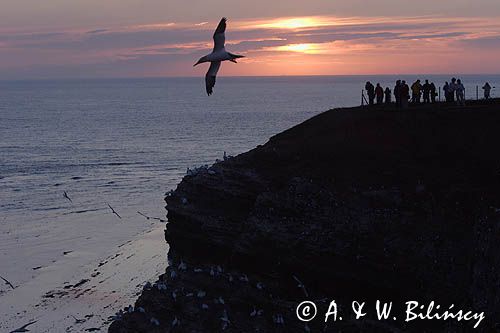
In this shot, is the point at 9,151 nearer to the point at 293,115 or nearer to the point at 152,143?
the point at 152,143

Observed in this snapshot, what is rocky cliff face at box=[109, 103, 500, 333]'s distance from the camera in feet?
95.3

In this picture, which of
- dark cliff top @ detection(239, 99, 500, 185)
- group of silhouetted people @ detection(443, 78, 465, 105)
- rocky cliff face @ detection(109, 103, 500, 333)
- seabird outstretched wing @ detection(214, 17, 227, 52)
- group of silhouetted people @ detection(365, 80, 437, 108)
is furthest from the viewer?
group of silhouetted people @ detection(365, 80, 437, 108)

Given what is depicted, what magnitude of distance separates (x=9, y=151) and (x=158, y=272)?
63743 millimetres

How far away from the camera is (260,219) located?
32.1 metres

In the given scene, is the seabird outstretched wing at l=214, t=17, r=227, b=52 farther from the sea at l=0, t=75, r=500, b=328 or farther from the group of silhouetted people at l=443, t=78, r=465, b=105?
the group of silhouetted people at l=443, t=78, r=465, b=105

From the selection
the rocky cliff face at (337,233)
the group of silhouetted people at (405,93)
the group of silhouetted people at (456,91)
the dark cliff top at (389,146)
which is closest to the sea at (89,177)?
the rocky cliff face at (337,233)

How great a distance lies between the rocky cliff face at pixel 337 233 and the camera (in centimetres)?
2906

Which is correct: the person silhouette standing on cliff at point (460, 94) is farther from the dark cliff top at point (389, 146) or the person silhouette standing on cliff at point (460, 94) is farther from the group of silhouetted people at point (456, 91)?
the dark cliff top at point (389, 146)

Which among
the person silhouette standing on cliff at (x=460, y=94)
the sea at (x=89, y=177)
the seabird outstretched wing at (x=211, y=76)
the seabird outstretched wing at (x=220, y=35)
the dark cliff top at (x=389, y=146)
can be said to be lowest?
the sea at (x=89, y=177)

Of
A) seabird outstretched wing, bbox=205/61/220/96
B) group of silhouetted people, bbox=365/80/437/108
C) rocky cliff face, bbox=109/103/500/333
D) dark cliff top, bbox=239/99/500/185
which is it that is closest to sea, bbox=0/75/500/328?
rocky cliff face, bbox=109/103/500/333

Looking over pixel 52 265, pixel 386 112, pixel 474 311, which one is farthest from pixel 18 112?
pixel 474 311

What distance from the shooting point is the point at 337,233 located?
30672 mm

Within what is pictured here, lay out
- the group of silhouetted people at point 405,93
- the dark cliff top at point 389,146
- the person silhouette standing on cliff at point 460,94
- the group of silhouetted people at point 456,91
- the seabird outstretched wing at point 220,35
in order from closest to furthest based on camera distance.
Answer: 1. the seabird outstretched wing at point 220,35
2. the dark cliff top at point 389,146
3. the person silhouette standing on cliff at point 460,94
4. the group of silhouetted people at point 456,91
5. the group of silhouetted people at point 405,93

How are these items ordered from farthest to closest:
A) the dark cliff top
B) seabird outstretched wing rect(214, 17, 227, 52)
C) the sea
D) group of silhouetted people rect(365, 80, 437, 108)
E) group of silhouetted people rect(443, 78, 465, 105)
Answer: the sea, group of silhouetted people rect(365, 80, 437, 108), group of silhouetted people rect(443, 78, 465, 105), the dark cliff top, seabird outstretched wing rect(214, 17, 227, 52)
